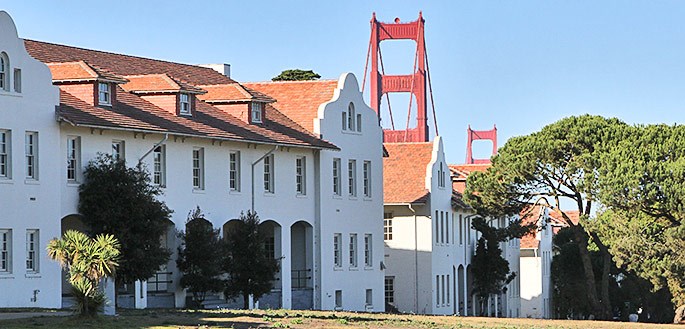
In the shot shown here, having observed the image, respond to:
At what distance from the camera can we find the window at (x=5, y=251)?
45750 mm

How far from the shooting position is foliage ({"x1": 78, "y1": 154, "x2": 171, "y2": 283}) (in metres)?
47.2

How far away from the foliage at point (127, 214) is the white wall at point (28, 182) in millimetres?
1268

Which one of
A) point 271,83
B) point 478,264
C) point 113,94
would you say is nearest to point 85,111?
point 113,94

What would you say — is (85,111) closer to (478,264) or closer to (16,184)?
(16,184)

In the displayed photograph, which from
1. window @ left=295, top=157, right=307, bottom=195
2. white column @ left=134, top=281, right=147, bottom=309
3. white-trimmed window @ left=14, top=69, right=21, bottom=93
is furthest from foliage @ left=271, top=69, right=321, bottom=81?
white-trimmed window @ left=14, top=69, right=21, bottom=93

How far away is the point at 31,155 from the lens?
4700 centimetres

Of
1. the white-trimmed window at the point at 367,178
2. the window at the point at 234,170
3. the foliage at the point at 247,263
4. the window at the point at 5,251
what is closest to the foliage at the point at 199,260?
the foliage at the point at 247,263

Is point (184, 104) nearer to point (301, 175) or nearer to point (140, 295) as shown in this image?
point (140, 295)

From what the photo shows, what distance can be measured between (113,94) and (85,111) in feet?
7.25

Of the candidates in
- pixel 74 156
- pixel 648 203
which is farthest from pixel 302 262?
pixel 74 156

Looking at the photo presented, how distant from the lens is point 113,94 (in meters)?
51.0

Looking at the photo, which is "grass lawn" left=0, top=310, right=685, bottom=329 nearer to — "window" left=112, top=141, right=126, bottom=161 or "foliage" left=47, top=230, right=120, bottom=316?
"foliage" left=47, top=230, right=120, bottom=316

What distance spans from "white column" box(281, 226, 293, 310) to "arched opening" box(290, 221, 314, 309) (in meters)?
0.91

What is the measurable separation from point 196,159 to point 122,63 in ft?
19.7
